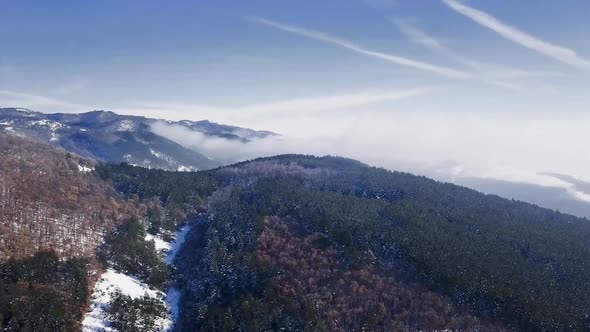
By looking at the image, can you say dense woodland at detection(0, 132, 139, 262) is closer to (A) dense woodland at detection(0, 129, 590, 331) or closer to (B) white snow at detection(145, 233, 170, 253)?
(A) dense woodland at detection(0, 129, 590, 331)

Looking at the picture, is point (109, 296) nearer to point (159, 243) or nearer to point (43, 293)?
point (43, 293)

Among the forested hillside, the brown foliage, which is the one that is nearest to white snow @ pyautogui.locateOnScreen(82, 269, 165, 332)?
the forested hillside

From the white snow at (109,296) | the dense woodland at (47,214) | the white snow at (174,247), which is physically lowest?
the white snow at (109,296)

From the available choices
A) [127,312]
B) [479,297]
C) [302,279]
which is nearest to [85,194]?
[127,312]

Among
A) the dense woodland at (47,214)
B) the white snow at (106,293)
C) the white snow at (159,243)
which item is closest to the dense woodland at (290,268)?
the dense woodland at (47,214)

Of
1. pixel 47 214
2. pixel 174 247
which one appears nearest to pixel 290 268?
pixel 174 247

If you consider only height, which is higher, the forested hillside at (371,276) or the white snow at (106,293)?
the forested hillside at (371,276)

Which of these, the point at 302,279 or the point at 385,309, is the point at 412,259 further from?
the point at 302,279

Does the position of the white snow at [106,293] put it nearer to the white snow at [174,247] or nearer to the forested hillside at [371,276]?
the forested hillside at [371,276]

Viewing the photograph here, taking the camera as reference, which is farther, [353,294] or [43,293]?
[353,294]

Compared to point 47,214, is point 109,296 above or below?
below

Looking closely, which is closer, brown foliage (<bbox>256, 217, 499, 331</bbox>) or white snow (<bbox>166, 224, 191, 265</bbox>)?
brown foliage (<bbox>256, 217, 499, 331</bbox>)
